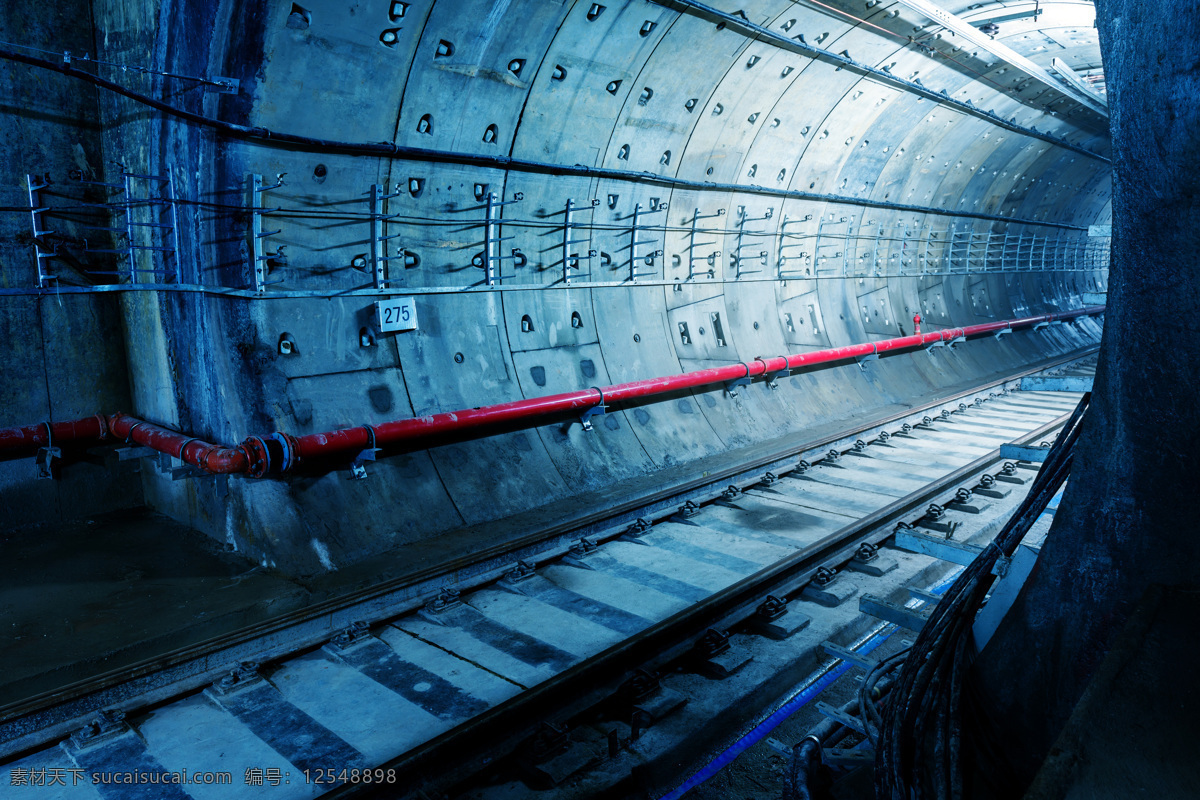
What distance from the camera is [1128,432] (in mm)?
2420

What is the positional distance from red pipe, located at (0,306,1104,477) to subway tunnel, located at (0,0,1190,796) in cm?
3

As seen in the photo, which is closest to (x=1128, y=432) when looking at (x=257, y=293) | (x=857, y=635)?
(x=857, y=635)

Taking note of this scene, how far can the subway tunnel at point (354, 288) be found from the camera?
5.55 m

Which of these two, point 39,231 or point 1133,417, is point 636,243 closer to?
point 39,231

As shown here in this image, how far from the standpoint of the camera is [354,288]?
657cm

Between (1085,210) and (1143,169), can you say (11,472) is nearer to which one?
(1143,169)

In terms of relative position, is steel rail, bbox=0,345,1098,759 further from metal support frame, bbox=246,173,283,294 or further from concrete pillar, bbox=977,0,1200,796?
concrete pillar, bbox=977,0,1200,796

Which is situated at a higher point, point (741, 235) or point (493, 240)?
point (741, 235)

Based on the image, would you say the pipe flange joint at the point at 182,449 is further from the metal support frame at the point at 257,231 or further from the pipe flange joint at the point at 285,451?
the metal support frame at the point at 257,231

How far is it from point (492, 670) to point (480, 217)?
449cm

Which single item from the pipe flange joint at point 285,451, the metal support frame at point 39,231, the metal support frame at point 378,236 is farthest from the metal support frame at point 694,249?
the metal support frame at point 39,231

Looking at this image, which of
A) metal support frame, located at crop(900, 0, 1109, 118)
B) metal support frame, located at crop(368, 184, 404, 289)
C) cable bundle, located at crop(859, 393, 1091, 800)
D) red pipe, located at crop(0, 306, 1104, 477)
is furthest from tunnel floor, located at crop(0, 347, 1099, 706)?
metal support frame, located at crop(900, 0, 1109, 118)

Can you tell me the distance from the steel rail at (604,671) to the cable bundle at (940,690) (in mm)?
1515

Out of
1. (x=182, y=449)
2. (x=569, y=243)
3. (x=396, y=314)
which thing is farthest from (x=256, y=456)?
(x=569, y=243)
